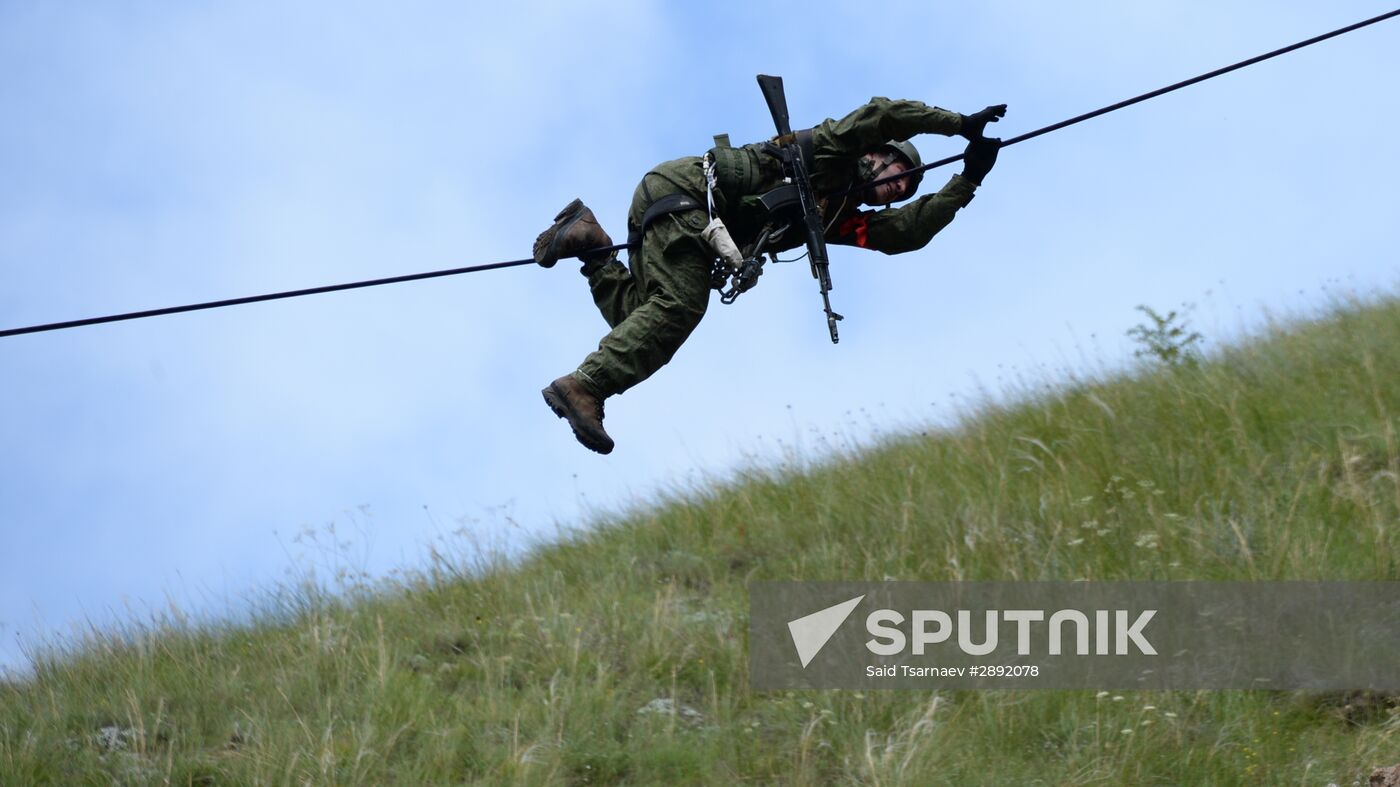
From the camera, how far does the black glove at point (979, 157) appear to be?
769 centimetres

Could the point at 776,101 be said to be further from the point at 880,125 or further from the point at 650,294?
the point at 650,294

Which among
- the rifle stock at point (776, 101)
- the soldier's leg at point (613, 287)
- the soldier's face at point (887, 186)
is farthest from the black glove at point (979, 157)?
the soldier's leg at point (613, 287)

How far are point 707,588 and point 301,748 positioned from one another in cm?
276

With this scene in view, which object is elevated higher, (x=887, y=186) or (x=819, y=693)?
(x=887, y=186)

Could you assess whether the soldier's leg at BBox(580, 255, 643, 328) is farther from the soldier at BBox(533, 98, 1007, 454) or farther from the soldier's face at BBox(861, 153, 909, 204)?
the soldier's face at BBox(861, 153, 909, 204)

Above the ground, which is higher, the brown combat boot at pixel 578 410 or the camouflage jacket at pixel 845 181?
the camouflage jacket at pixel 845 181

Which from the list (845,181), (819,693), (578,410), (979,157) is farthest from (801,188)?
(819,693)

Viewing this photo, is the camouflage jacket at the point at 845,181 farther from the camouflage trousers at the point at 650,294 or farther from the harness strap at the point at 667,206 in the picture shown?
the camouflage trousers at the point at 650,294

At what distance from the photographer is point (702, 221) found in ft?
24.4

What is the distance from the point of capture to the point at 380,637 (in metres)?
8.24

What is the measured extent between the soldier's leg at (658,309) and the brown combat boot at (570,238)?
0.22m

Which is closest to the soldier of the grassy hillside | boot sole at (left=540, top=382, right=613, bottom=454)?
boot sole at (left=540, top=382, right=613, bottom=454)

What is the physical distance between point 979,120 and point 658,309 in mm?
1734

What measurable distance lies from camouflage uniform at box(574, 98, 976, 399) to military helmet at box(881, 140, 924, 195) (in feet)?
0.44
